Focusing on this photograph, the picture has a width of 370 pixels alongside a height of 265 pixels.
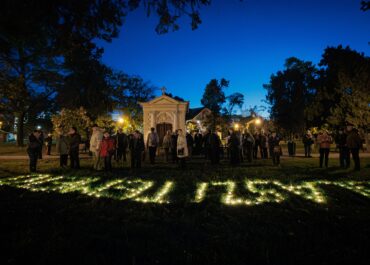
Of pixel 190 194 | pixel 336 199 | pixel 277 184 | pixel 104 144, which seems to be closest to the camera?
pixel 336 199

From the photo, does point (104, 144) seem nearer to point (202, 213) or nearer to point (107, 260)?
point (202, 213)

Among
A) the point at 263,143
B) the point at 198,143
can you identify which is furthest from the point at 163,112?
the point at 263,143

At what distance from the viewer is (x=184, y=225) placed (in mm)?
4125

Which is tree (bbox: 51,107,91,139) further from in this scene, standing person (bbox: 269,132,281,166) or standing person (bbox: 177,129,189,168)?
standing person (bbox: 269,132,281,166)

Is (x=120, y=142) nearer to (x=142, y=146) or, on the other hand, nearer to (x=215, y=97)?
(x=142, y=146)

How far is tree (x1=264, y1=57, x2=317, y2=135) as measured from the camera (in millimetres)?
50406

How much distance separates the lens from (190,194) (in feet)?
20.8

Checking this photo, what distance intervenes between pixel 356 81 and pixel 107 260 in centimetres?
2600

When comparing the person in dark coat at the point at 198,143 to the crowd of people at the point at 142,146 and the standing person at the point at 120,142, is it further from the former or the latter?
the standing person at the point at 120,142

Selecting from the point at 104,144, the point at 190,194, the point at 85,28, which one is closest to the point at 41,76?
the point at 104,144

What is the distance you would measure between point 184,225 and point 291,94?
179 ft

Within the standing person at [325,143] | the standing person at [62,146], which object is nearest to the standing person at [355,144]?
the standing person at [325,143]

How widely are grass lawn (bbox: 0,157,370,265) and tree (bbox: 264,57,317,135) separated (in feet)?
154

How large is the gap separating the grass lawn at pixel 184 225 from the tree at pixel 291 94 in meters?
47.1
